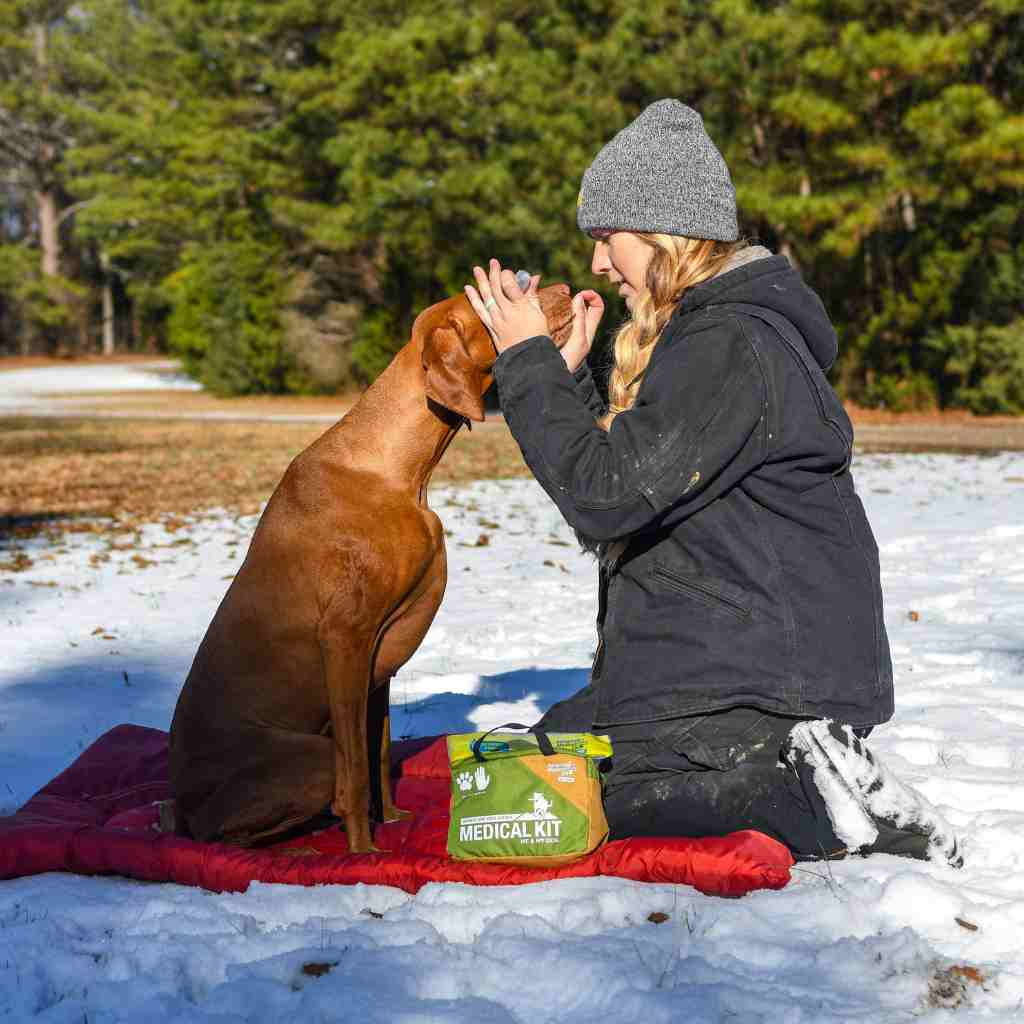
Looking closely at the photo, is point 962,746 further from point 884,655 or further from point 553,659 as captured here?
point 553,659

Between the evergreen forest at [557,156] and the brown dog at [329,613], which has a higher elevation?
the evergreen forest at [557,156]

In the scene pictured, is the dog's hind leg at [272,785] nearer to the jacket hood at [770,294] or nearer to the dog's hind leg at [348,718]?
the dog's hind leg at [348,718]

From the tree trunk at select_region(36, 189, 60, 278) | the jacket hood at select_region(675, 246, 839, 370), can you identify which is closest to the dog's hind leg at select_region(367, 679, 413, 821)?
the jacket hood at select_region(675, 246, 839, 370)

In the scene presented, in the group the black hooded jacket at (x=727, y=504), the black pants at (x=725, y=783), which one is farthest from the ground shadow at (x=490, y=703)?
the black hooded jacket at (x=727, y=504)

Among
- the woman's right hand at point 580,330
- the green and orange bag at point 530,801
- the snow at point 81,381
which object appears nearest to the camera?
the green and orange bag at point 530,801

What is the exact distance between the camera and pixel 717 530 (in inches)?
118

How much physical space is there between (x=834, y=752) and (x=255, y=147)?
26.7 meters

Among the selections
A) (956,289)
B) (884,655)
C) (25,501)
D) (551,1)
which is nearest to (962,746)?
(884,655)

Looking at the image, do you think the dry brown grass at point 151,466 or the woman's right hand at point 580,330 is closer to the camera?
the woman's right hand at point 580,330

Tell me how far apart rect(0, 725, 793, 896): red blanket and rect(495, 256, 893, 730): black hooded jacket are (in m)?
0.33

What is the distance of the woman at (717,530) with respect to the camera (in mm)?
2883

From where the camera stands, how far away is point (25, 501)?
11.6m

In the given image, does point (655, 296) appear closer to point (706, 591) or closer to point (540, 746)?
point (706, 591)

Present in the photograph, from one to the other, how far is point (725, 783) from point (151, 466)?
12534mm
